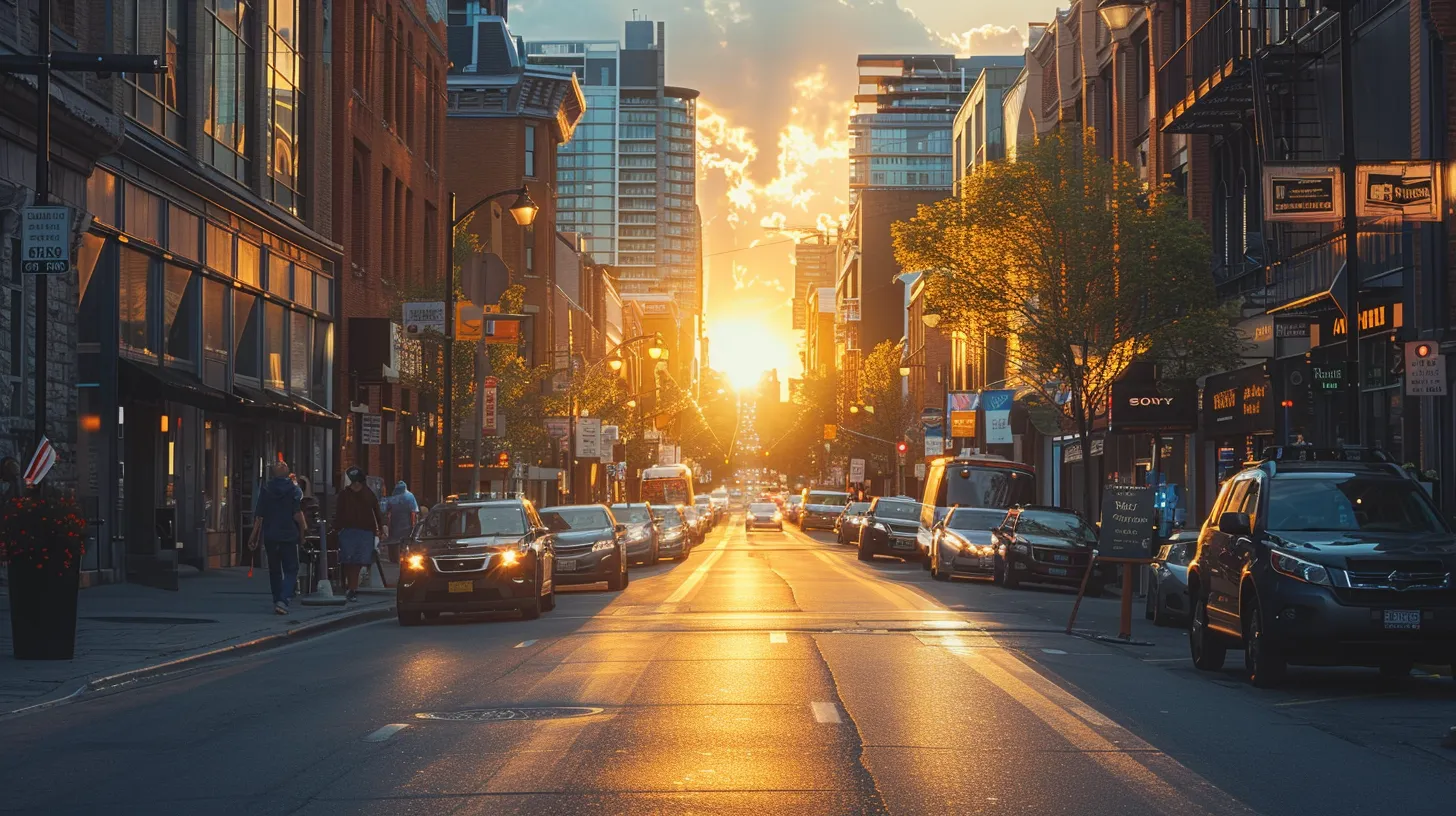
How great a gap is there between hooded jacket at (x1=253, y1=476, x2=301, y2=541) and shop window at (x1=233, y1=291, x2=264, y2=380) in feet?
37.5

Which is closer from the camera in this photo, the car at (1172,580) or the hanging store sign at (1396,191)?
the hanging store sign at (1396,191)

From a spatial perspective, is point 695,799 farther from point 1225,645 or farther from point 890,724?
point 1225,645

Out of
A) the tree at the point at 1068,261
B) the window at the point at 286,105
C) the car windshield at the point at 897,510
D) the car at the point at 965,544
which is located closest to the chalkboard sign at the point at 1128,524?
the car at the point at 965,544

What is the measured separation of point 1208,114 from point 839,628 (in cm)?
1954

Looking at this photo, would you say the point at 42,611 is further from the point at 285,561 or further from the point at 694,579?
the point at 694,579

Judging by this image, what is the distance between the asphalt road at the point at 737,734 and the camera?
30.2ft

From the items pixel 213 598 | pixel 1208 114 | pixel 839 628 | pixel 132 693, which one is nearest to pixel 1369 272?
pixel 1208 114

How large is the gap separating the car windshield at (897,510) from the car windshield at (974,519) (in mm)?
10152

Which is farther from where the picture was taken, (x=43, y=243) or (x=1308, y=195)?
(x=1308, y=195)

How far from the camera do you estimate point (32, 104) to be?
78.4 ft

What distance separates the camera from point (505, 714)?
41.8ft

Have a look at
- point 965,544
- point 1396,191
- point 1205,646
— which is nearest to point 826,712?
point 1205,646

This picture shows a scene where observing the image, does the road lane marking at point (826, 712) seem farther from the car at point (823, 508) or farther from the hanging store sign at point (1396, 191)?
the car at point (823, 508)

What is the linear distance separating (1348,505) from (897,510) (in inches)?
1290
